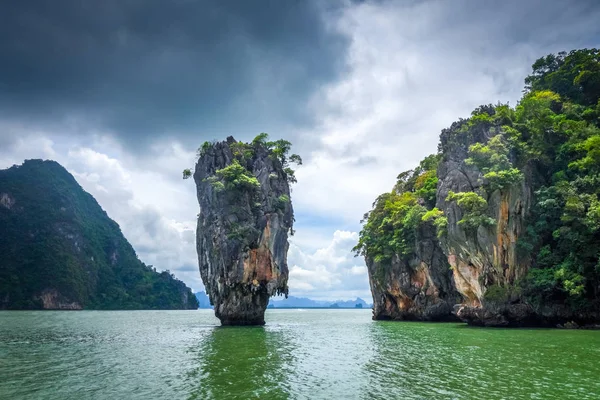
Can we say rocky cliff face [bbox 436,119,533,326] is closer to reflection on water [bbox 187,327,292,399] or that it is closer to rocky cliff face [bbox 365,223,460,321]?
rocky cliff face [bbox 365,223,460,321]

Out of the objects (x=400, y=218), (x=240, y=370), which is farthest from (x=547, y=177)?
(x=240, y=370)

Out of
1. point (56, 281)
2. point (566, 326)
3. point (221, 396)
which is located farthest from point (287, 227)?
point (56, 281)

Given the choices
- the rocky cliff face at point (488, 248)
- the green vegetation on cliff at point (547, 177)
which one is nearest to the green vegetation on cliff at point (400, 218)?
the green vegetation on cliff at point (547, 177)

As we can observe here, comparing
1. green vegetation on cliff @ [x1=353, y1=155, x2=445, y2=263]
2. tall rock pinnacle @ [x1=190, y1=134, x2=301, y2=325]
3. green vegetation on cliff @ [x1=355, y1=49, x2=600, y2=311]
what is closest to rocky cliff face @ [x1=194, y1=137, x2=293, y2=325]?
tall rock pinnacle @ [x1=190, y1=134, x2=301, y2=325]

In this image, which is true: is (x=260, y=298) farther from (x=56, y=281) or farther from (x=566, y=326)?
(x=56, y=281)

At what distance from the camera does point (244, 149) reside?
44250 millimetres

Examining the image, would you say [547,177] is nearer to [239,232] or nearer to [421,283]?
[421,283]

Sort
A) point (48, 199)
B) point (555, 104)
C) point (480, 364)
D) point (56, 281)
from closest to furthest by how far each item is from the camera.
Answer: point (480, 364), point (555, 104), point (56, 281), point (48, 199)

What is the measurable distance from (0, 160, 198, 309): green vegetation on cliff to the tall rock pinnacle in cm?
8217

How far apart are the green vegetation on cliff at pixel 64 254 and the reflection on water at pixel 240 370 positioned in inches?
3876

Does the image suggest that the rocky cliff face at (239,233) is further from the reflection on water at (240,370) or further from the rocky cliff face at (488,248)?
the rocky cliff face at (488,248)

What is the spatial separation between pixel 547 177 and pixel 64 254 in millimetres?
122011

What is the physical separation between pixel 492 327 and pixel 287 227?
2314 centimetres

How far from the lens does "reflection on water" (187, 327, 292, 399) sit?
12.2m
